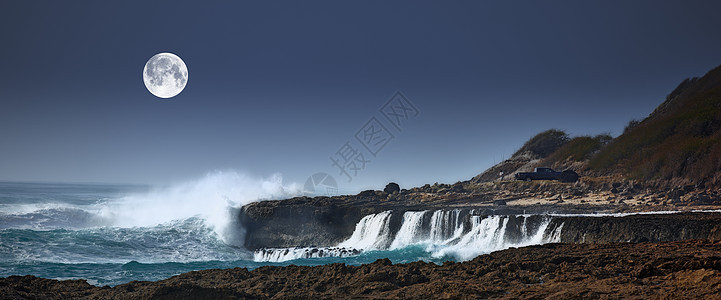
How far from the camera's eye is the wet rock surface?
7.42m

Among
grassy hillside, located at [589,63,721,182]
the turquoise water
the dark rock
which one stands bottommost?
the turquoise water

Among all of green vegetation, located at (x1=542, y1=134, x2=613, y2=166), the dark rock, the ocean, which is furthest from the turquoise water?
green vegetation, located at (x1=542, y1=134, x2=613, y2=166)

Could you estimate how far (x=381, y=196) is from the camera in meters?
32.4

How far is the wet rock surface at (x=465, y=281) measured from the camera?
742 centimetres

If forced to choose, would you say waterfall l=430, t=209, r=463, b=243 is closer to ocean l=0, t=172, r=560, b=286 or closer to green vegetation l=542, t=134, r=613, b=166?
ocean l=0, t=172, r=560, b=286

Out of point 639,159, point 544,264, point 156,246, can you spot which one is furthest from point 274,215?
point 639,159

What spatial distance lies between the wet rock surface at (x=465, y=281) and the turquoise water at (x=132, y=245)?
6423 millimetres

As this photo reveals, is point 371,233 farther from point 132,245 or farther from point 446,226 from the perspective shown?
point 132,245

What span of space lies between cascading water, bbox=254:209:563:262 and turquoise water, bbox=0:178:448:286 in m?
0.91

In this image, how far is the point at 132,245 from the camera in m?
23.7

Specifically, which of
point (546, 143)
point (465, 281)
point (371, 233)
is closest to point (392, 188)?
point (371, 233)

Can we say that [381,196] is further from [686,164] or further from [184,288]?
[184,288]

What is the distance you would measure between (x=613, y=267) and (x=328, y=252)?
44.8 ft

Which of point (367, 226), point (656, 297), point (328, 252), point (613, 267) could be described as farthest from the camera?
point (367, 226)
